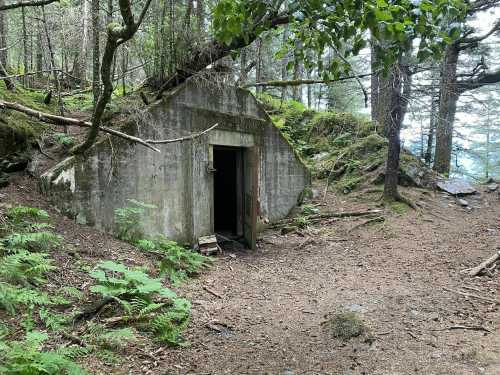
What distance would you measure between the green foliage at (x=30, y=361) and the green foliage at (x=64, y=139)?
4151mm

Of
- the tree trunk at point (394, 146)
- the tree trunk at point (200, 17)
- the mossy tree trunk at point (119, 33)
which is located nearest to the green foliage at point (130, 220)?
the mossy tree trunk at point (119, 33)

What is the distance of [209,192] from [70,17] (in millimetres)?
5129

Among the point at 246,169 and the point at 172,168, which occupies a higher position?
the point at 172,168

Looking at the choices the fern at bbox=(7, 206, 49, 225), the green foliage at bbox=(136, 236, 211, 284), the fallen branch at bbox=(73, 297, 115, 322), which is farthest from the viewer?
the green foliage at bbox=(136, 236, 211, 284)

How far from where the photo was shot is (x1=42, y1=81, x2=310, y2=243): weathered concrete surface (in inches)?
224

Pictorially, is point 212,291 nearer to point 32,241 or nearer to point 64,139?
point 32,241

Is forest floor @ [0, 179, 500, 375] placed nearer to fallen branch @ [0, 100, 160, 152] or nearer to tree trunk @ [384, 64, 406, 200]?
tree trunk @ [384, 64, 406, 200]

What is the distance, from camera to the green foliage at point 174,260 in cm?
529

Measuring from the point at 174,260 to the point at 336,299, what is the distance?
2537 millimetres

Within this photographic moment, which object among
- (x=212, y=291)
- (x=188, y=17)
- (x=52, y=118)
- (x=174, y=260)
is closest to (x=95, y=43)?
(x=188, y=17)

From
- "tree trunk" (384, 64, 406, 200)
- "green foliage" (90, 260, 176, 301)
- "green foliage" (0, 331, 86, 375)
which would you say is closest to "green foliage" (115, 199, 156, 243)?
"green foliage" (90, 260, 176, 301)

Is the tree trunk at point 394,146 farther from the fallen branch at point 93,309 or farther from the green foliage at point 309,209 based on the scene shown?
the fallen branch at point 93,309

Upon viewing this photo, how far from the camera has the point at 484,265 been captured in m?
5.64

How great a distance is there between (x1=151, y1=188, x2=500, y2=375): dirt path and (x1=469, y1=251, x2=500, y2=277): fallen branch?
0.66ft
